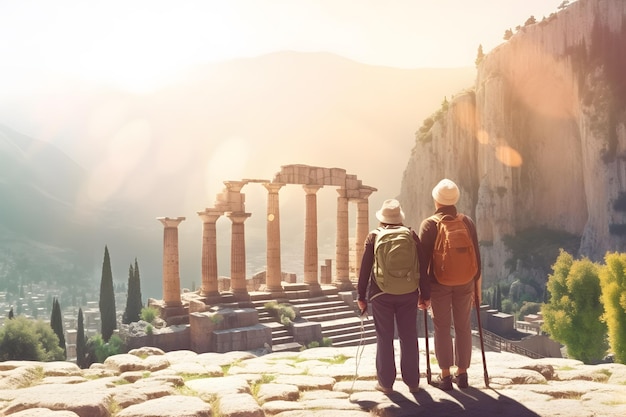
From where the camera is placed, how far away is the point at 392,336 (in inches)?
266

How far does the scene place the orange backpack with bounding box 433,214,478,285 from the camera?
6.73m

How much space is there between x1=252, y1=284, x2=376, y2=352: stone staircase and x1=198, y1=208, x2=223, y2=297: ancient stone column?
8.16 ft

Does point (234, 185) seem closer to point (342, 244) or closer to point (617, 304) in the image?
point (342, 244)

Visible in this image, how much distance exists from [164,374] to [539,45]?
7181cm

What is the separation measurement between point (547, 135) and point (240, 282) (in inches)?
2264

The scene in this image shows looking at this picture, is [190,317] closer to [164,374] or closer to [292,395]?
[164,374]

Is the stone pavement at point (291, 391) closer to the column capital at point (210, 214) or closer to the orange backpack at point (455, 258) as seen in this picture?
the orange backpack at point (455, 258)

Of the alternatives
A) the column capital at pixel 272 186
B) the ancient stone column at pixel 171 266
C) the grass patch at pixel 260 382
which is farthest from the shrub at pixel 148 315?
the grass patch at pixel 260 382

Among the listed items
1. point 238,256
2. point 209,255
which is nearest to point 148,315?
point 209,255

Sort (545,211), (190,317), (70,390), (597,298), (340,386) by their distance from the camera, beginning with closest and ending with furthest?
1. (70,390)
2. (340,386)
3. (190,317)
4. (597,298)
5. (545,211)

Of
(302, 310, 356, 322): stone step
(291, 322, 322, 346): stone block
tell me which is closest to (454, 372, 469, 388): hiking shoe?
(291, 322, 322, 346): stone block

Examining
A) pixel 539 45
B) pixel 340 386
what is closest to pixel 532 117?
pixel 539 45

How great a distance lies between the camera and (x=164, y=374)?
27.8 feet

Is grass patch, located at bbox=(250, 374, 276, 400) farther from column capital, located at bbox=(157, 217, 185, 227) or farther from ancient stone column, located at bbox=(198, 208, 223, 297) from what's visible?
ancient stone column, located at bbox=(198, 208, 223, 297)
